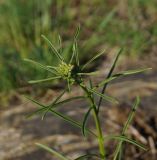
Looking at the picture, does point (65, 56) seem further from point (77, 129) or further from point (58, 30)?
point (77, 129)

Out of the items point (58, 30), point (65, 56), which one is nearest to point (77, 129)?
point (65, 56)

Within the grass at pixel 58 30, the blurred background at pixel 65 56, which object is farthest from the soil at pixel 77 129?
the grass at pixel 58 30

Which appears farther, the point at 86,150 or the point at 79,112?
the point at 79,112

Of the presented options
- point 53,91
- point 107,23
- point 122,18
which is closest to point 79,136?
point 53,91

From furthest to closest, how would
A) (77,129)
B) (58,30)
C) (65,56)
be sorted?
(58,30)
(65,56)
(77,129)

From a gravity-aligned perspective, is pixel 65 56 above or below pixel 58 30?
below

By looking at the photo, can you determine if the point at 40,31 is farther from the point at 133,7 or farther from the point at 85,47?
the point at 133,7

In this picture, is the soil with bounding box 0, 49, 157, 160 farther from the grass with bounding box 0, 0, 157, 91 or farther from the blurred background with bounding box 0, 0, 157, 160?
the grass with bounding box 0, 0, 157, 91
